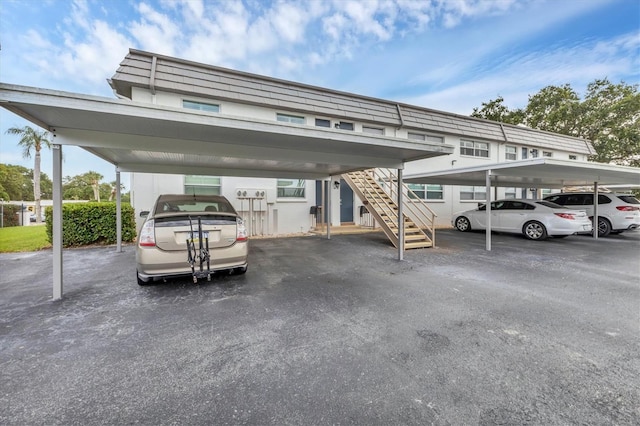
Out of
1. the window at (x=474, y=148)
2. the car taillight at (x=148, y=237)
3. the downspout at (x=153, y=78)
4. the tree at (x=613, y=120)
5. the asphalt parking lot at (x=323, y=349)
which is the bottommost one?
the asphalt parking lot at (x=323, y=349)

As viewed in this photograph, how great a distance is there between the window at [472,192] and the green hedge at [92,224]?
594 inches

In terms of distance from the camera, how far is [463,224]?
11.6 m

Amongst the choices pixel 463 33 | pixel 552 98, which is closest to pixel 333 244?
pixel 463 33

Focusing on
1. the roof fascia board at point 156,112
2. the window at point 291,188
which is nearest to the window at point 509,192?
the window at point 291,188

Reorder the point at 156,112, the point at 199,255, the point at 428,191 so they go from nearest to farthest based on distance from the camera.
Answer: the point at 156,112 < the point at 199,255 < the point at 428,191

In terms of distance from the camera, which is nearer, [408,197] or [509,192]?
[408,197]

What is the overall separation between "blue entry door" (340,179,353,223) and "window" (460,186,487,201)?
6.75 metres

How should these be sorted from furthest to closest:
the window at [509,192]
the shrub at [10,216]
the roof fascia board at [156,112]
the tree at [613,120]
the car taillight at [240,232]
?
the tree at [613,120] → the shrub at [10,216] → the window at [509,192] → the car taillight at [240,232] → the roof fascia board at [156,112]

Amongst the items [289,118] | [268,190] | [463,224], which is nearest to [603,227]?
[463,224]

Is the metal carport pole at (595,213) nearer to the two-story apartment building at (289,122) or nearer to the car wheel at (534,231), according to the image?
the car wheel at (534,231)

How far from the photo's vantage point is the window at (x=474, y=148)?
1357 cm

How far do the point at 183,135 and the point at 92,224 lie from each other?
635cm

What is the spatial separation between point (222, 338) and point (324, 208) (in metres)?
8.47

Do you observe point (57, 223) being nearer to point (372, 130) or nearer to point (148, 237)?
point (148, 237)
